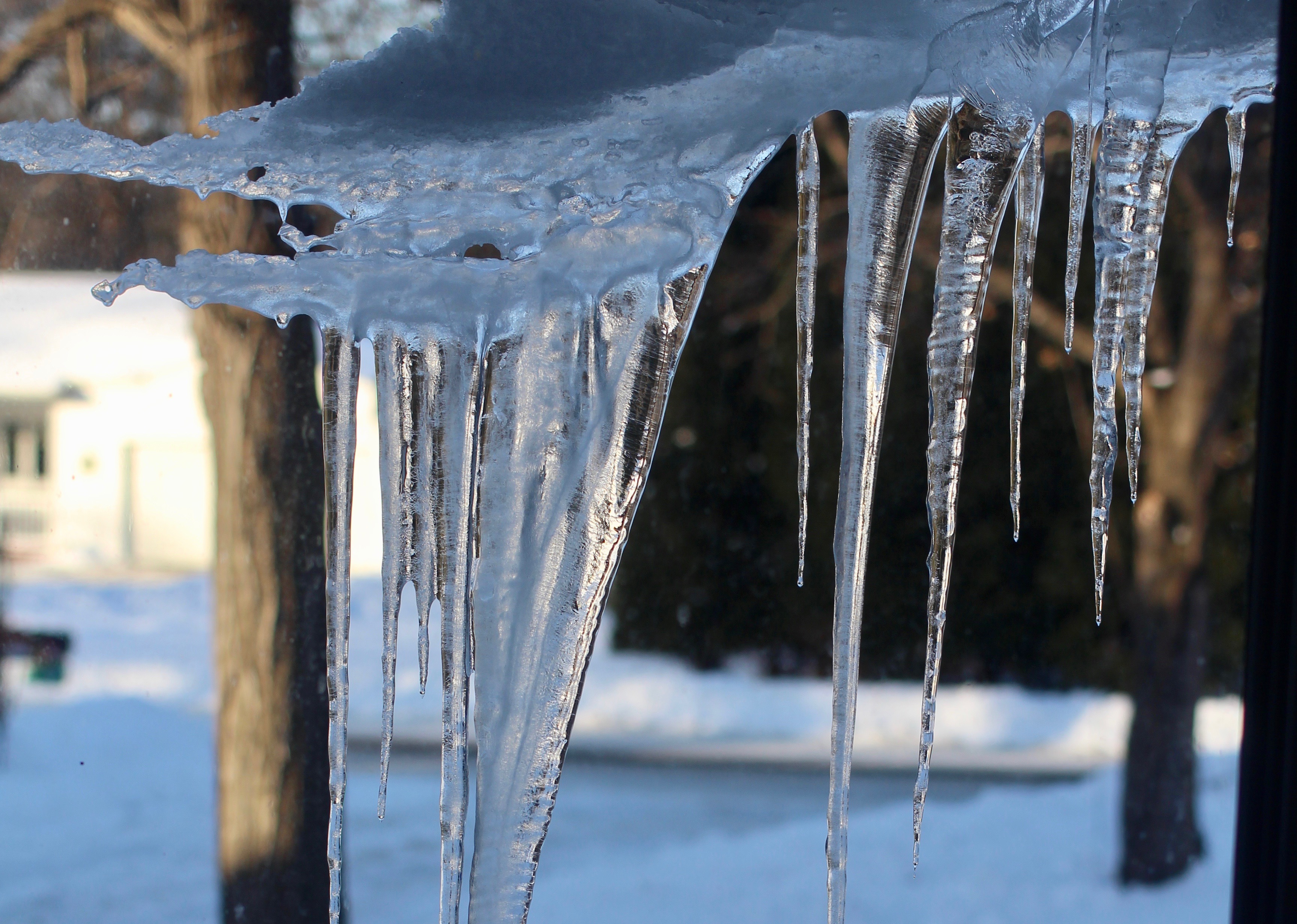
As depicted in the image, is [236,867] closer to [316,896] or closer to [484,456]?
[316,896]

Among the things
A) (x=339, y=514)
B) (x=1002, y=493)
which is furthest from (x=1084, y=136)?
(x=1002, y=493)

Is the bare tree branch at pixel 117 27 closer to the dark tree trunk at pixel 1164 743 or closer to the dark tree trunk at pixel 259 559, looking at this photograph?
the dark tree trunk at pixel 259 559

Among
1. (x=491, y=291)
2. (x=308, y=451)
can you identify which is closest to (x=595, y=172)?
(x=491, y=291)

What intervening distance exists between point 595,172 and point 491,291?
244 millimetres

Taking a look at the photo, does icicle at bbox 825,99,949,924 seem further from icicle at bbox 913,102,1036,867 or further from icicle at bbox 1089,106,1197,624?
icicle at bbox 1089,106,1197,624

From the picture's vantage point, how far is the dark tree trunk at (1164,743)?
11.6 feet

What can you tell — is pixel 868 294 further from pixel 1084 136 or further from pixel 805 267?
pixel 1084 136

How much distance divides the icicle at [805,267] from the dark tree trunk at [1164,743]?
9.03ft

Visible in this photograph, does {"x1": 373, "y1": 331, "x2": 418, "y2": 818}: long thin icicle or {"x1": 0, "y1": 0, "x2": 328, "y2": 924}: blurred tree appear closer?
{"x1": 373, "y1": 331, "x2": 418, "y2": 818}: long thin icicle

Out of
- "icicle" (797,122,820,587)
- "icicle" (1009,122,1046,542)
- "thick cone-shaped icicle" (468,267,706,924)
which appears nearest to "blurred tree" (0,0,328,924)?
"thick cone-shaped icicle" (468,267,706,924)

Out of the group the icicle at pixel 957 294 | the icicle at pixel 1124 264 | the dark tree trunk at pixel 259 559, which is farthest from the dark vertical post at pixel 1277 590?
the dark tree trunk at pixel 259 559

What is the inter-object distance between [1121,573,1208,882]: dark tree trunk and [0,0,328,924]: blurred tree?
120 inches

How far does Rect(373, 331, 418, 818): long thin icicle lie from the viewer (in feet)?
4.80

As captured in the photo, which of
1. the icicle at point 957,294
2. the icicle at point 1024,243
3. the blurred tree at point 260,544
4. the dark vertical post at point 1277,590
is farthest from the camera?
the blurred tree at point 260,544
